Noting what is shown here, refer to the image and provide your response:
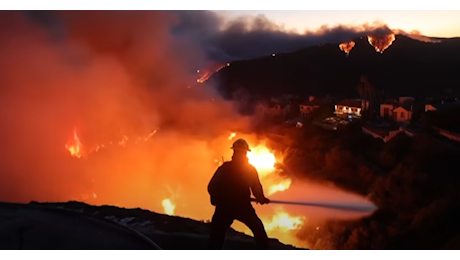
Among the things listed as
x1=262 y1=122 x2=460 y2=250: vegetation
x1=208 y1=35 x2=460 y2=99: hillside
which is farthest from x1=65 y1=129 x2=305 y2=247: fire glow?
x1=208 y1=35 x2=460 y2=99: hillside

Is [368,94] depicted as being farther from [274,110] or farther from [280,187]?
[280,187]

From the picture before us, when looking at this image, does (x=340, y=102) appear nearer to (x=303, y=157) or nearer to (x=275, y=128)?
(x=275, y=128)

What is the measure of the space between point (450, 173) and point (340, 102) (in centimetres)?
1923

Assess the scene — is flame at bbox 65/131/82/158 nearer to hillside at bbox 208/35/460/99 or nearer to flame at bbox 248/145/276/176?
flame at bbox 248/145/276/176

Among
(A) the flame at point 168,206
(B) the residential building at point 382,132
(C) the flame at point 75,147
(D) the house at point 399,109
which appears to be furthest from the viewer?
(D) the house at point 399,109

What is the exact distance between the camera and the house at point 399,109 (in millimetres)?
29828

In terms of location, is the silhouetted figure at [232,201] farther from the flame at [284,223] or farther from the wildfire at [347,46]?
the wildfire at [347,46]

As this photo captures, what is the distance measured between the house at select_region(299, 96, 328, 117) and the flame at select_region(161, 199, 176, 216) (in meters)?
20.5

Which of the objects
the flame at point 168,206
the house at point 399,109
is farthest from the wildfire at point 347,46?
the flame at point 168,206

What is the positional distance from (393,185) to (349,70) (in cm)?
3148

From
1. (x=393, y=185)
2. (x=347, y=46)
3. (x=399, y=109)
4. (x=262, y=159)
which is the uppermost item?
(x=347, y=46)

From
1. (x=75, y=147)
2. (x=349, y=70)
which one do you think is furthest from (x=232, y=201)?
(x=349, y=70)

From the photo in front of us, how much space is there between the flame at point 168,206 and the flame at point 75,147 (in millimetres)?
4915

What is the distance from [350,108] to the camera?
34844 millimetres
